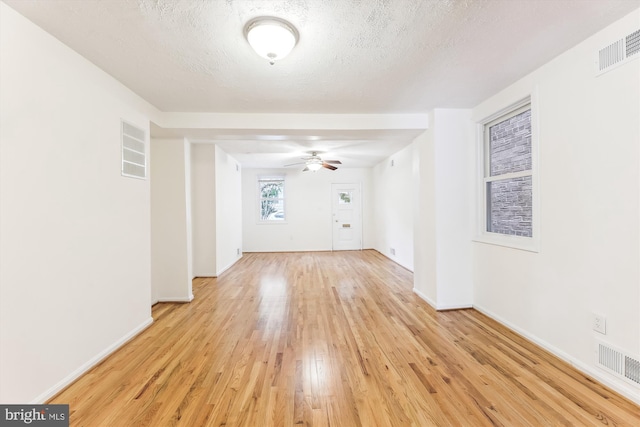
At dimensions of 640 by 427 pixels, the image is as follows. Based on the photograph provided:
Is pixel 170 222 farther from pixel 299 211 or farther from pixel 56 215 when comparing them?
pixel 299 211

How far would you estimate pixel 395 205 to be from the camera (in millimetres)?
5730

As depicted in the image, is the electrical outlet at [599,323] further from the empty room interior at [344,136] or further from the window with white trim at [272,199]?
the window with white trim at [272,199]

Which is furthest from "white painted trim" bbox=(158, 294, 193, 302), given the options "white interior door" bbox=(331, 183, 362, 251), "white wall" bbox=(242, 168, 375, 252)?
"white interior door" bbox=(331, 183, 362, 251)

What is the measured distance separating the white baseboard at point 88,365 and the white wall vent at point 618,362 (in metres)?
3.66

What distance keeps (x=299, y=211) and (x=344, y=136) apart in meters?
4.15

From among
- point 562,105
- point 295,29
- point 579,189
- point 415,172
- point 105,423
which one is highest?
point 295,29

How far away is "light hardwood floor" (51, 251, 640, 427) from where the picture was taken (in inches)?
58.2

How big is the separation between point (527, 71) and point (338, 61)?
5.54 ft

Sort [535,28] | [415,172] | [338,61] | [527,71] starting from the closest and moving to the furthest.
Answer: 1. [535,28]
2. [338,61]
3. [527,71]
4. [415,172]

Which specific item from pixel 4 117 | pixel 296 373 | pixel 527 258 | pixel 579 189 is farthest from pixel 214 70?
pixel 527 258

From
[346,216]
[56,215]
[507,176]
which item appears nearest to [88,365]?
[56,215]

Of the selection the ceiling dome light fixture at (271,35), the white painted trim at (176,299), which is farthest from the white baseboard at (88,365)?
the ceiling dome light fixture at (271,35)

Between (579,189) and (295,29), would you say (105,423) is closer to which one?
(295,29)

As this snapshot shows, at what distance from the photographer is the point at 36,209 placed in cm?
159
